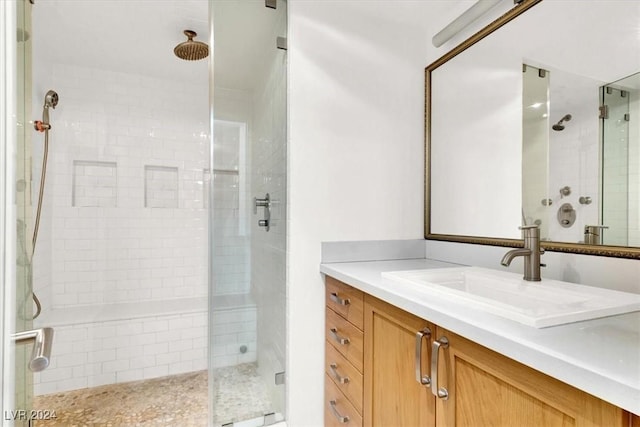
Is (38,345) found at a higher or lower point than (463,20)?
lower

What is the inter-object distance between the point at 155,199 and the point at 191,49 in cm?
133

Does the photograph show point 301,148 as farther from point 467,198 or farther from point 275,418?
point 275,418

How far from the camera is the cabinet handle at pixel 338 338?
1377 mm

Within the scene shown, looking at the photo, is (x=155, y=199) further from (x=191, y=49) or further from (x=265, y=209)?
(x=265, y=209)

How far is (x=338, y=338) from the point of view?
1460mm

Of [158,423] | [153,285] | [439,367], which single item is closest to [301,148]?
[439,367]

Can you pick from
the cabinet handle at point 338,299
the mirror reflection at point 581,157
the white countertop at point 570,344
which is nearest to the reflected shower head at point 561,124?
the mirror reflection at point 581,157

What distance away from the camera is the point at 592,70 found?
1073mm

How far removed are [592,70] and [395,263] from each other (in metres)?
1.09

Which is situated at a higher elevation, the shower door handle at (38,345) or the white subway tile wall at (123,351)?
the shower door handle at (38,345)

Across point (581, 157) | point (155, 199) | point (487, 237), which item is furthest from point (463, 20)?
point (155, 199)

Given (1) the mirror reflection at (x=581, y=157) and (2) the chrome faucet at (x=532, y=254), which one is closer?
(1) the mirror reflection at (x=581, y=157)

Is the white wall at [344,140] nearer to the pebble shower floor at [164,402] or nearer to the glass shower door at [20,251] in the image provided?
the pebble shower floor at [164,402]

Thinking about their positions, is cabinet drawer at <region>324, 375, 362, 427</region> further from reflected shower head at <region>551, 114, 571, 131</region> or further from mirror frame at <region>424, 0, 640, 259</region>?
reflected shower head at <region>551, 114, 571, 131</region>
